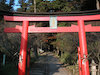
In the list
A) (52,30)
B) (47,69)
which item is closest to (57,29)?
(52,30)

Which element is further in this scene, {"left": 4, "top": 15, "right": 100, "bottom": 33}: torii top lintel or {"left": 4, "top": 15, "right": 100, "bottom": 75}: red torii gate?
{"left": 4, "top": 15, "right": 100, "bottom": 33}: torii top lintel

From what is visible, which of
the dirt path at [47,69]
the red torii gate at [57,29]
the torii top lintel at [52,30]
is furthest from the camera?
the dirt path at [47,69]

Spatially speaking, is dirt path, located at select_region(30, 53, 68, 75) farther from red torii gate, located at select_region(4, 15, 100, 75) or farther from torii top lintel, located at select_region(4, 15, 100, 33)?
torii top lintel, located at select_region(4, 15, 100, 33)

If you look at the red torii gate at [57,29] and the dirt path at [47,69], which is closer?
the red torii gate at [57,29]

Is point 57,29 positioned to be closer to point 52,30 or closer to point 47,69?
point 52,30

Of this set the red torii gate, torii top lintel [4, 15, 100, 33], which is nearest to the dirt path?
the red torii gate

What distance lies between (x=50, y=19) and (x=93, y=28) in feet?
8.77

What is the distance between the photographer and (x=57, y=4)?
1725cm

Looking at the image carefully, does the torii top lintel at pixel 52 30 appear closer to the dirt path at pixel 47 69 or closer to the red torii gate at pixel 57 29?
the red torii gate at pixel 57 29

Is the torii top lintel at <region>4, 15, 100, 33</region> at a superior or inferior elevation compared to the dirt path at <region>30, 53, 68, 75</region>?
superior

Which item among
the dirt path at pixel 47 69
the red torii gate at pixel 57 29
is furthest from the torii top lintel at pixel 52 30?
the dirt path at pixel 47 69

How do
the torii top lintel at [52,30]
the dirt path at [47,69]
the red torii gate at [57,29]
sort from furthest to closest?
the dirt path at [47,69] < the torii top lintel at [52,30] < the red torii gate at [57,29]

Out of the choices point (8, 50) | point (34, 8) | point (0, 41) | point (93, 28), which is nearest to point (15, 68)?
point (8, 50)

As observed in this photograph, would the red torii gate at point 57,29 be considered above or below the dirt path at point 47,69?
above
